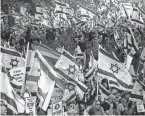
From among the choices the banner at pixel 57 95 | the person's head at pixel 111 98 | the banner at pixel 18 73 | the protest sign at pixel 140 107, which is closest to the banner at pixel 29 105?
the banner at pixel 57 95

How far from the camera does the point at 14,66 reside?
14.6 metres

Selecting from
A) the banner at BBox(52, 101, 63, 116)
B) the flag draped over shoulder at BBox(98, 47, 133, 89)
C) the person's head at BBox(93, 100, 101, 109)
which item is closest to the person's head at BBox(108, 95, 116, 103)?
the person's head at BBox(93, 100, 101, 109)

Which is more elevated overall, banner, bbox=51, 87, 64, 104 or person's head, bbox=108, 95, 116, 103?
banner, bbox=51, 87, 64, 104

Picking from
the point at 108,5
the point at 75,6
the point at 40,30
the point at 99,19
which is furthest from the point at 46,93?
the point at 75,6

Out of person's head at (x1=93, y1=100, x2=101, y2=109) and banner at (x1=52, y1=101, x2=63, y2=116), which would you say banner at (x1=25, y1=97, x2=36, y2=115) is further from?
person's head at (x1=93, y1=100, x2=101, y2=109)

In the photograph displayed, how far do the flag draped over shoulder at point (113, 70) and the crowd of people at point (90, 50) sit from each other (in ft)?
1.26

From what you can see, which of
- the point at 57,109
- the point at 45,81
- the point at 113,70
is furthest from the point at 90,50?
the point at 57,109

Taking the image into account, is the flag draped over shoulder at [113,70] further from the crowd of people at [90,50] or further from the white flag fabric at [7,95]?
the white flag fabric at [7,95]

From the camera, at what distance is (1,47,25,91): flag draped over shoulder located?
47.1 feet

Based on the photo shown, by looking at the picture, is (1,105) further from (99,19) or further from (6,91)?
(99,19)

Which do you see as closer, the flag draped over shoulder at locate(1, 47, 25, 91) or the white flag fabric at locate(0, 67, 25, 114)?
the white flag fabric at locate(0, 67, 25, 114)

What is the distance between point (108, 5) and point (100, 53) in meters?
18.8

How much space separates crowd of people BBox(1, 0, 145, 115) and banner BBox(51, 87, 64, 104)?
35 cm

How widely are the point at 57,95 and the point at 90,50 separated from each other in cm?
841
